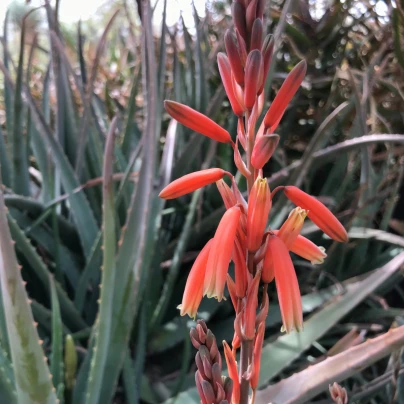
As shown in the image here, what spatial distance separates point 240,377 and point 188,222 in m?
0.58

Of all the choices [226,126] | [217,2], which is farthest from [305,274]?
[217,2]

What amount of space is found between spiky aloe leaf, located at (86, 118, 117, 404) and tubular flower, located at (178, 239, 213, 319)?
0.28 metres

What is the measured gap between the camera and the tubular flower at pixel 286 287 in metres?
0.26

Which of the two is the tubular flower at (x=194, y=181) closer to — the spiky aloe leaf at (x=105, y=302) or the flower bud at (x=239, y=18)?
the flower bud at (x=239, y=18)

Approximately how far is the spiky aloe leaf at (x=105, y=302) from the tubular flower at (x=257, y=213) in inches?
12.8

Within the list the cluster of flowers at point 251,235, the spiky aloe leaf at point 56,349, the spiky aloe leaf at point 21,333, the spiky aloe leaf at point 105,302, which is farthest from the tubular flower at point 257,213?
the spiky aloe leaf at point 56,349

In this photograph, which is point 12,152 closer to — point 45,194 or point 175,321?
point 45,194

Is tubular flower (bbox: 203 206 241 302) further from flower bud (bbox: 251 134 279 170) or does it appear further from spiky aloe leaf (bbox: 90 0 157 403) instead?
spiky aloe leaf (bbox: 90 0 157 403)

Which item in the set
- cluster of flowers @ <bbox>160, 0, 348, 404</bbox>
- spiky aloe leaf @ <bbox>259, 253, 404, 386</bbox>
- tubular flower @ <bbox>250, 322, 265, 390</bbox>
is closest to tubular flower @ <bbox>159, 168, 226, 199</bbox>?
cluster of flowers @ <bbox>160, 0, 348, 404</bbox>

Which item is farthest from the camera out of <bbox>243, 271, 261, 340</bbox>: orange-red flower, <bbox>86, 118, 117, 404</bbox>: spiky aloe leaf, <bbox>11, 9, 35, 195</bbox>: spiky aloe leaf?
<bbox>11, 9, 35, 195</bbox>: spiky aloe leaf

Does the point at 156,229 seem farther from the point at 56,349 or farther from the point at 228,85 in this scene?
the point at 228,85

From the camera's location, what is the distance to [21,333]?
0.38 meters

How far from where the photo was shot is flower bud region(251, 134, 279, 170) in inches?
9.8

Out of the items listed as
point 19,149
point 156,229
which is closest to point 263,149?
point 156,229
